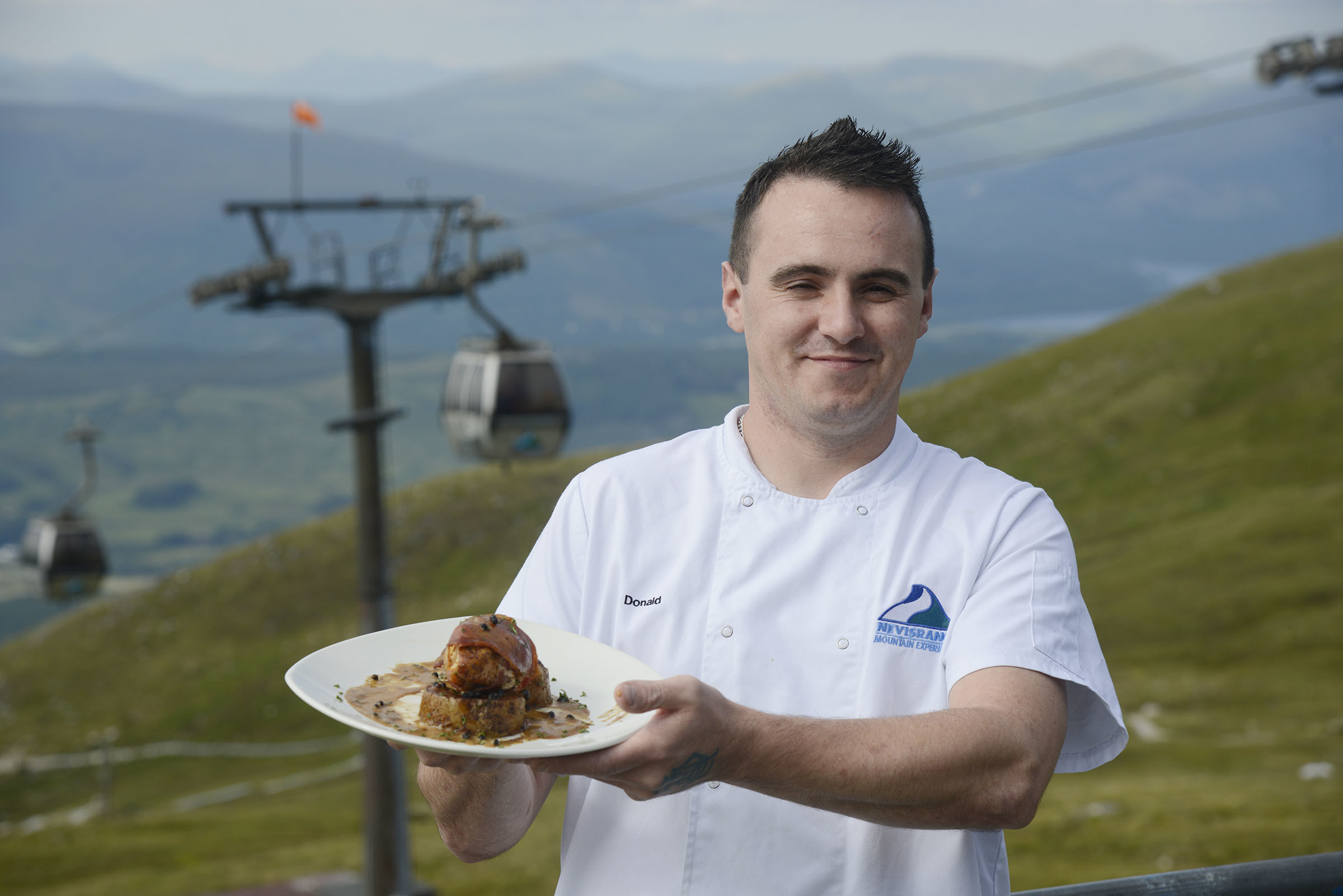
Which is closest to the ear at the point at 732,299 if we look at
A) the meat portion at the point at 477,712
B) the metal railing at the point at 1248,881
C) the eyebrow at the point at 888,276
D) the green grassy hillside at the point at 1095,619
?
the eyebrow at the point at 888,276

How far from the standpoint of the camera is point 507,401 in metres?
13.1

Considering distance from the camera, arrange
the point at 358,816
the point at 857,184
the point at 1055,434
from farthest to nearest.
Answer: the point at 1055,434 < the point at 358,816 < the point at 857,184

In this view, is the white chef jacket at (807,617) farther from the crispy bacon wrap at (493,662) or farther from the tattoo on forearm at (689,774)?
the tattoo on forearm at (689,774)

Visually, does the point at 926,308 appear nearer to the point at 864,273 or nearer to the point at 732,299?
the point at 864,273

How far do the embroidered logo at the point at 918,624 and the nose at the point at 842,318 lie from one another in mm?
573

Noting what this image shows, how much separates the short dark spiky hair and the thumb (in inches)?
44.2

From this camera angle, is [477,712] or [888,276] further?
[888,276]

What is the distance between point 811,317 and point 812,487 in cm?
46

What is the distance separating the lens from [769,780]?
222 cm

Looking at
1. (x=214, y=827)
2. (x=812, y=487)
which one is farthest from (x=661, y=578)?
(x=214, y=827)

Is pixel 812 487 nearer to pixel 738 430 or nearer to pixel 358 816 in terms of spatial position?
pixel 738 430

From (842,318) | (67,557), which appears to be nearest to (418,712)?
(842,318)

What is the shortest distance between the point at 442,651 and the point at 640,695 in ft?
2.74

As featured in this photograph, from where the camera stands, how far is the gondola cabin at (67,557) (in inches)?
917
